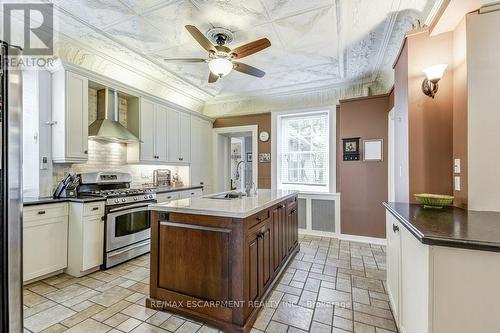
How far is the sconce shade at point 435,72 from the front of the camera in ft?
6.53

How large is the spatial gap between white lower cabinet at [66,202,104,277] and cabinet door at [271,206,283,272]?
7.11 feet

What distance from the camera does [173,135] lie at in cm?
459

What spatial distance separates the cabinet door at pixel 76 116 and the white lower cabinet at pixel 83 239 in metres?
0.72

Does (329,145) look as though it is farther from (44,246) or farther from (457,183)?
(44,246)

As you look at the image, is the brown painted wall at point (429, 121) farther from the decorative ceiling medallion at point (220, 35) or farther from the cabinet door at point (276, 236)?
the decorative ceiling medallion at point (220, 35)

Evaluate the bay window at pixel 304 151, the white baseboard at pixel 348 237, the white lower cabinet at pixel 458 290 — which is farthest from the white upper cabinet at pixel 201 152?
the white lower cabinet at pixel 458 290

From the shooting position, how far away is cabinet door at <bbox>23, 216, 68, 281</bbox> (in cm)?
249

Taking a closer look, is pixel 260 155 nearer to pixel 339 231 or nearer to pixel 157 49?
pixel 339 231

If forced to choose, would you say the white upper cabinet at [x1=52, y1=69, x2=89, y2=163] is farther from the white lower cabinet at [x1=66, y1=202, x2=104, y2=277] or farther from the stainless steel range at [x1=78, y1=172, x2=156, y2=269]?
the white lower cabinet at [x1=66, y1=202, x2=104, y2=277]

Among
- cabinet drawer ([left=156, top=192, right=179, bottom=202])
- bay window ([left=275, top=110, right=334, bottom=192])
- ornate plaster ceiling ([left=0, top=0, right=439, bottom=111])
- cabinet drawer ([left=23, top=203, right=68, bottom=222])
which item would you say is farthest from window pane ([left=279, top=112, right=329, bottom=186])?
cabinet drawer ([left=23, top=203, right=68, bottom=222])

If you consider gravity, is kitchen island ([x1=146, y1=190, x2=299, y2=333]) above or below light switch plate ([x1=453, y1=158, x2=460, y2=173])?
below

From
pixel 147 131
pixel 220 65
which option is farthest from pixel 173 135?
pixel 220 65

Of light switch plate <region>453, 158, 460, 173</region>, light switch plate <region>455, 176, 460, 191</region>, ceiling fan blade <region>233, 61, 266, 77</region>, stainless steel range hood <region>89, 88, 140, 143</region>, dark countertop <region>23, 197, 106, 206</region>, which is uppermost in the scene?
ceiling fan blade <region>233, 61, 266, 77</region>

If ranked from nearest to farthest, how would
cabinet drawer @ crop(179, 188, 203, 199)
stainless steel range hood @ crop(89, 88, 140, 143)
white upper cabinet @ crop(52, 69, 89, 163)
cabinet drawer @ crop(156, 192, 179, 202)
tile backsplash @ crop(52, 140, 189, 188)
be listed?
white upper cabinet @ crop(52, 69, 89, 163) → tile backsplash @ crop(52, 140, 189, 188) → stainless steel range hood @ crop(89, 88, 140, 143) → cabinet drawer @ crop(156, 192, 179, 202) → cabinet drawer @ crop(179, 188, 203, 199)
